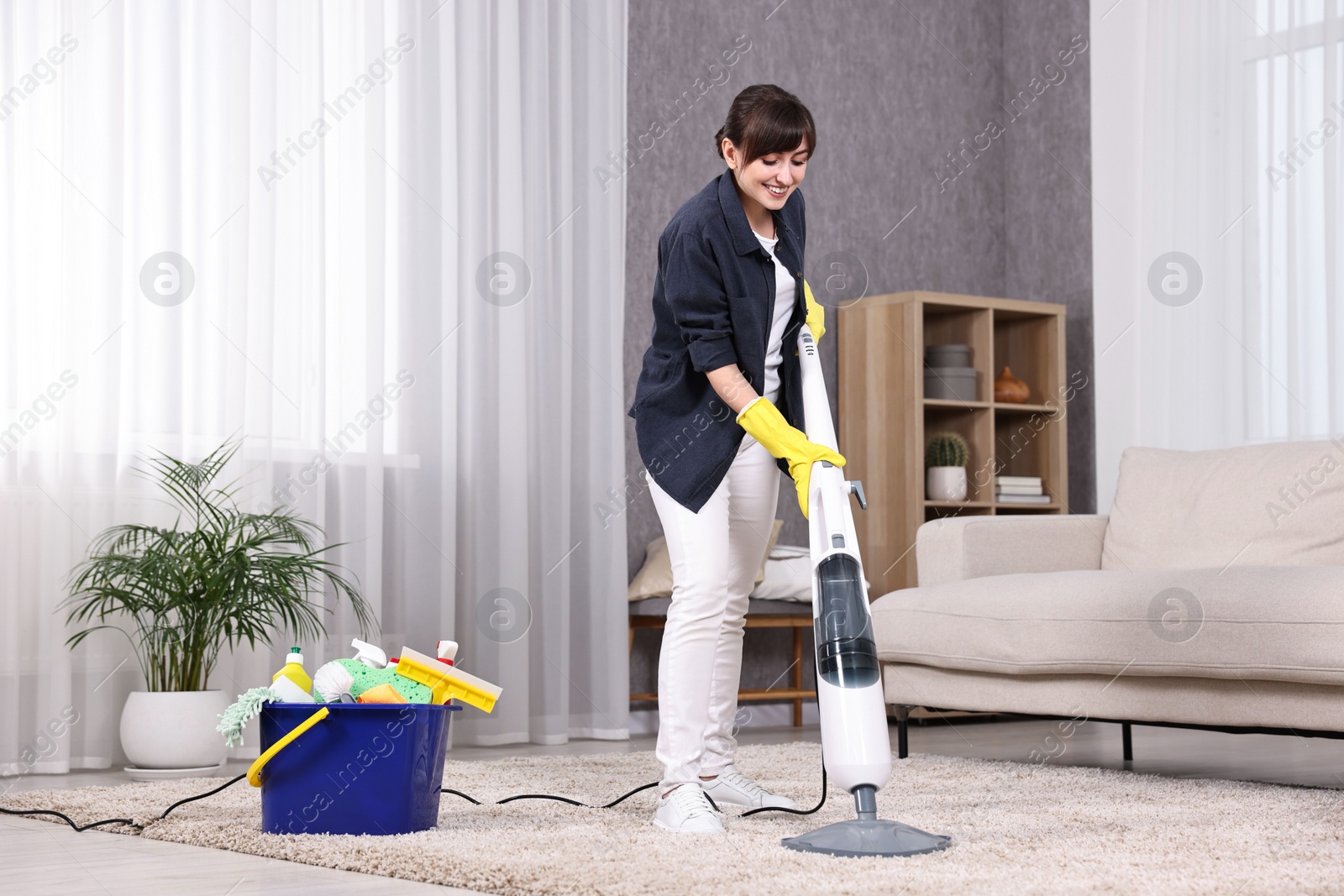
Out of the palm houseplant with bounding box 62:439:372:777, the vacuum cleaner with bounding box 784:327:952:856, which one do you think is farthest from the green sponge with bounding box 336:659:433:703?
the palm houseplant with bounding box 62:439:372:777

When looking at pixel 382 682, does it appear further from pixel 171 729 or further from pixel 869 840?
pixel 171 729

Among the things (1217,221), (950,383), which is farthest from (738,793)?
(1217,221)

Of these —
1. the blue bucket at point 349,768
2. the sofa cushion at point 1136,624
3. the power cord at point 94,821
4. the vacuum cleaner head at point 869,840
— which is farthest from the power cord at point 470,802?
the sofa cushion at point 1136,624

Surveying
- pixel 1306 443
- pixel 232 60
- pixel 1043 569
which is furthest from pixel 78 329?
pixel 1306 443

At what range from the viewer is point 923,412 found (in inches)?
180

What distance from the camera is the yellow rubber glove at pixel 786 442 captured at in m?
1.85

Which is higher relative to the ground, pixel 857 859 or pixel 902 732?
pixel 857 859

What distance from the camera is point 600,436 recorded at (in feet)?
13.3

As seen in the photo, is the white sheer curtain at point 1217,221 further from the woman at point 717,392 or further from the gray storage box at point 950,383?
the woman at point 717,392

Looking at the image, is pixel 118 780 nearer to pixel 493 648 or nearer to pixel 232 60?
pixel 493 648

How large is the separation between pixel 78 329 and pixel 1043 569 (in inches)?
88.2

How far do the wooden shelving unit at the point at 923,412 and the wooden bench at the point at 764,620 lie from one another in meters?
0.36

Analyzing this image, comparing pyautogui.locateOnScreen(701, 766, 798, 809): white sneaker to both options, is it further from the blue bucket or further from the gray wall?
the gray wall

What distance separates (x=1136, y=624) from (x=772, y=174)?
118 centimetres
